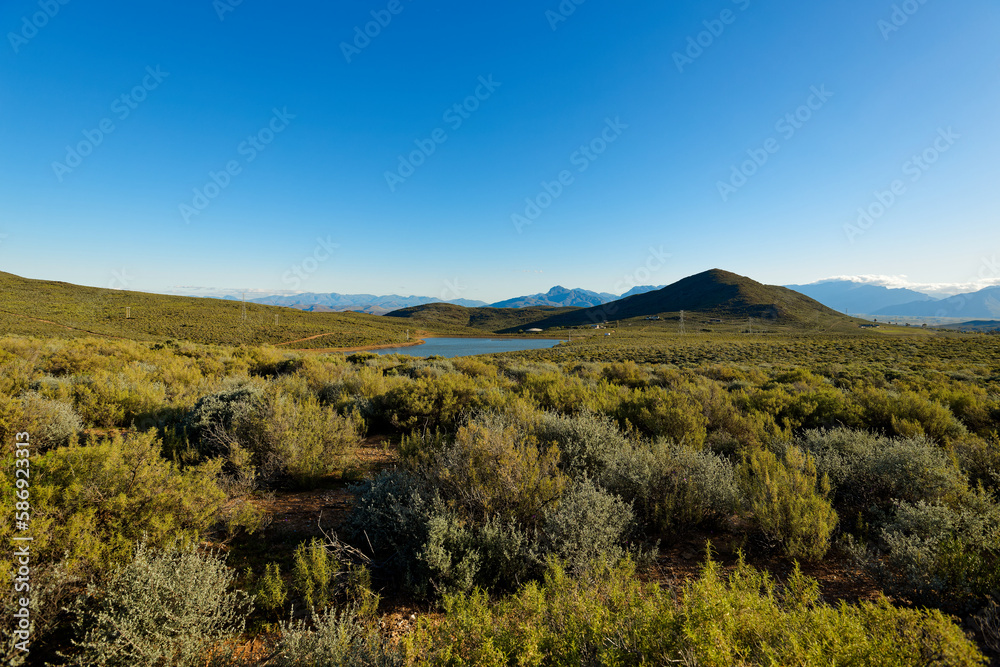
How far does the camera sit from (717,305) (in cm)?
10956

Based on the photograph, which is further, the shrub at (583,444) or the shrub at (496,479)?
the shrub at (583,444)

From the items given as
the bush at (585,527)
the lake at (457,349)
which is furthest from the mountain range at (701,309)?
the bush at (585,527)

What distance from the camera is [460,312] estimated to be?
14862 cm

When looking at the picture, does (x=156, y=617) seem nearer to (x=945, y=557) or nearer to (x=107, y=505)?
(x=107, y=505)

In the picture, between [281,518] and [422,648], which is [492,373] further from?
[422,648]

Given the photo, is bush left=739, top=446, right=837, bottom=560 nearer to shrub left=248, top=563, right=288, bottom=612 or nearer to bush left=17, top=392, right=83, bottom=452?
shrub left=248, top=563, right=288, bottom=612

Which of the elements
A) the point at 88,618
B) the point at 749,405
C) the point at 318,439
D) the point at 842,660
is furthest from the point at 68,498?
the point at 749,405

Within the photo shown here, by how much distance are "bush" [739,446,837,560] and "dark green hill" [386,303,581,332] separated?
122 meters

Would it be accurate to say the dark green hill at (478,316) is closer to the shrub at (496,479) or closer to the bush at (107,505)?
the shrub at (496,479)

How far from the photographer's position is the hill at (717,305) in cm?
9594

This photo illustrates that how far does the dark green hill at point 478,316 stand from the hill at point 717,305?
8.34m

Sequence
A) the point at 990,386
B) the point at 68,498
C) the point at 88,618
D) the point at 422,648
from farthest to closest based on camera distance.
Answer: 1. the point at 990,386
2. the point at 68,498
3. the point at 88,618
4. the point at 422,648

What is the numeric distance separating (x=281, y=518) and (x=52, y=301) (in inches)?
2999

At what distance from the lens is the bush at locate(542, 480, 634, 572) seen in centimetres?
314
